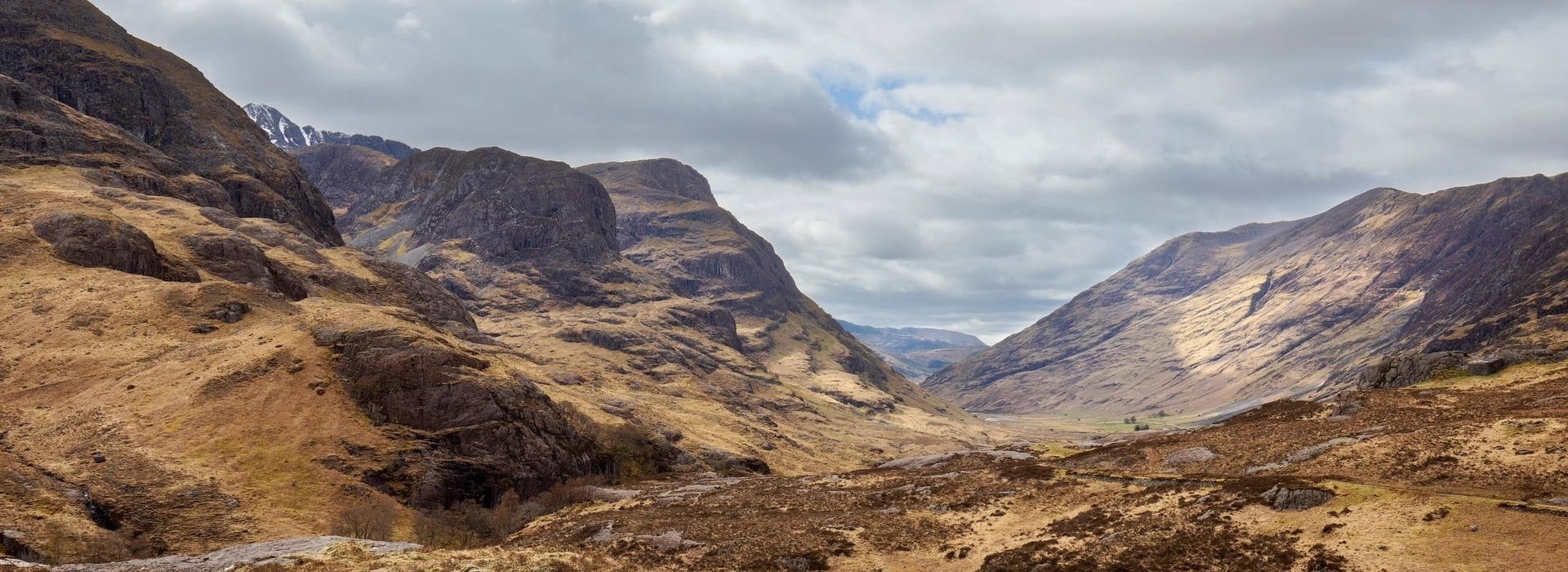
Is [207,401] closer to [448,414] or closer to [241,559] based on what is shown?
[448,414]

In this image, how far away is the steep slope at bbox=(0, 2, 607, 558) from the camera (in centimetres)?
5719

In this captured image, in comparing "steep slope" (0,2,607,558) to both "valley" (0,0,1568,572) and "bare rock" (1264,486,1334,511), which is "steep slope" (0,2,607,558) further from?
"bare rock" (1264,486,1334,511)

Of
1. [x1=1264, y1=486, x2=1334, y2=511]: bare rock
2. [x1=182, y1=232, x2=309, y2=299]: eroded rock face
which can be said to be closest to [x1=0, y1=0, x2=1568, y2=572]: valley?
[x1=1264, y1=486, x2=1334, y2=511]: bare rock

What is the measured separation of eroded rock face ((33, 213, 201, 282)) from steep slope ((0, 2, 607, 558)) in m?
0.24

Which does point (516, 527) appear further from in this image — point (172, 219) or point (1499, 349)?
point (172, 219)

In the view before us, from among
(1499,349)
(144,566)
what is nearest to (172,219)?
(144,566)

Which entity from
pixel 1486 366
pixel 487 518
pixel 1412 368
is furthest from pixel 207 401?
pixel 1486 366

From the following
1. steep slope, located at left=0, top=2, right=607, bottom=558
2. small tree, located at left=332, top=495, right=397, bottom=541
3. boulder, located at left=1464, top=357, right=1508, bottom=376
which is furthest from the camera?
boulder, located at left=1464, top=357, right=1508, bottom=376

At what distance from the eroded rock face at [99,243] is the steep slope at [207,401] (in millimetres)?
242

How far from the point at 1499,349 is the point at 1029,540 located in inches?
2280

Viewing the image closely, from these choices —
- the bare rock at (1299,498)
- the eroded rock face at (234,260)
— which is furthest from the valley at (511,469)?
the eroded rock face at (234,260)

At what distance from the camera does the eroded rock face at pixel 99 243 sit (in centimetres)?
9994

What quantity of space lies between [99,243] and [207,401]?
50395mm

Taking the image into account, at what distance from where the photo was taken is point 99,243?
101750mm
